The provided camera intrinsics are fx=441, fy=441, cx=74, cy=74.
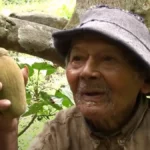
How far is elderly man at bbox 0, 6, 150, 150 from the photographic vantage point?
124 centimetres

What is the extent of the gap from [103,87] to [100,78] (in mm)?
26

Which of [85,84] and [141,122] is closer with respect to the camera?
[85,84]

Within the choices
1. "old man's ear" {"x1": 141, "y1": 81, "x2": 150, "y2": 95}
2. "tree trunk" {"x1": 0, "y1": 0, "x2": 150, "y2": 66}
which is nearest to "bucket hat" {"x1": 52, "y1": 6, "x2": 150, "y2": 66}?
"old man's ear" {"x1": 141, "y1": 81, "x2": 150, "y2": 95}

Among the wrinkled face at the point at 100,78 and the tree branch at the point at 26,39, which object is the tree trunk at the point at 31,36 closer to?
the tree branch at the point at 26,39

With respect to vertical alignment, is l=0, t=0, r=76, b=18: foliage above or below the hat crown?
above

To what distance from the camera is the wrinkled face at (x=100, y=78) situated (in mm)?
1225

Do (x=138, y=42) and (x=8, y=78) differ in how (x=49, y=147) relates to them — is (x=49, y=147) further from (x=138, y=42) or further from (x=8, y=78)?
(x=138, y=42)

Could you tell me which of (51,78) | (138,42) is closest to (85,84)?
(138,42)

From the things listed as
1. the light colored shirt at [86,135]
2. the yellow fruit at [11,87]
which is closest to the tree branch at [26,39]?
the light colored shirt at [86,135]

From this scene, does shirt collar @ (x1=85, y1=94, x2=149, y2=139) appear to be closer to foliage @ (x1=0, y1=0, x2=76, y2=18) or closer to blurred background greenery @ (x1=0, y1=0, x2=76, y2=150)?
blurred background greenery @ (x1=0, y1=0, x2=76, y2=150)

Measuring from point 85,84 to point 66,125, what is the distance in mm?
250

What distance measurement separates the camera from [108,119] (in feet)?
Result: 4.31

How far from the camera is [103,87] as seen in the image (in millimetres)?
1224

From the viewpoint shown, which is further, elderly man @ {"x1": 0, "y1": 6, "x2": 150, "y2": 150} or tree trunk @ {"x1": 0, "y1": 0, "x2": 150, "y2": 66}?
tree trunk @ {"x1": 0, "y1": 0, "x2": 150, "y2": 66}
